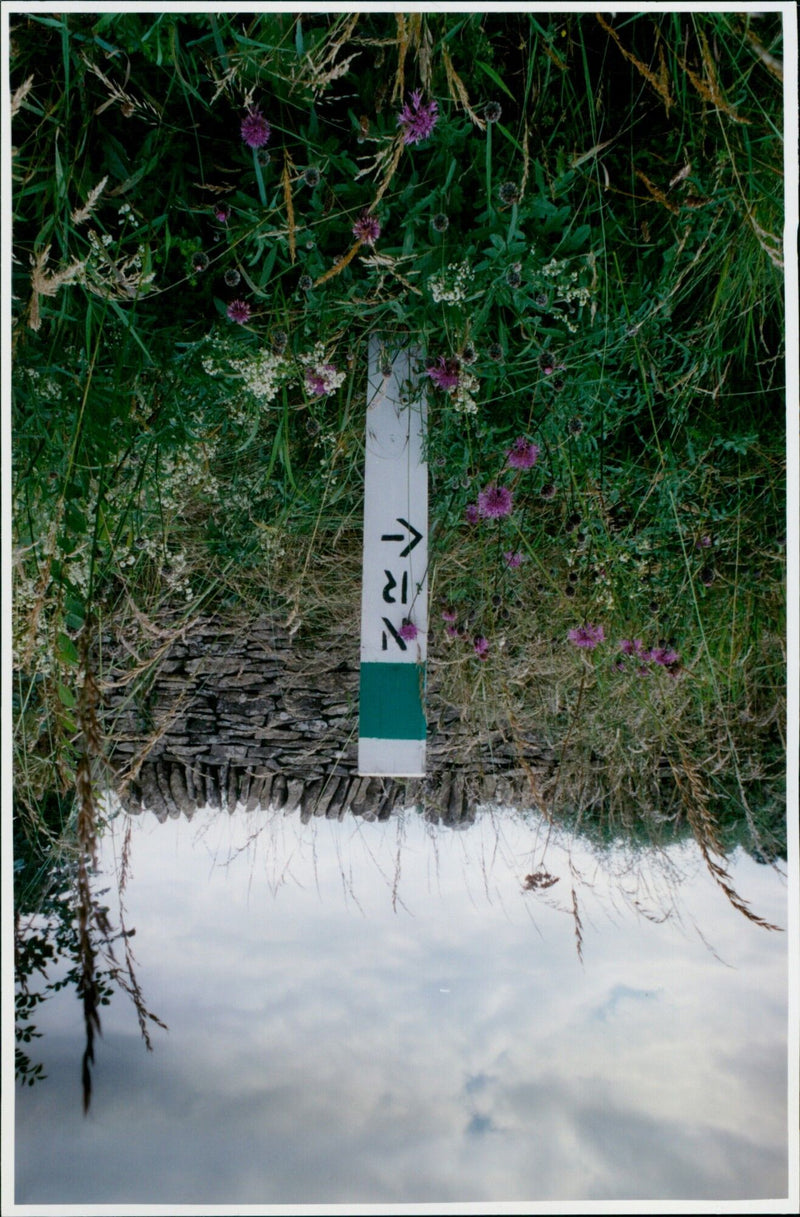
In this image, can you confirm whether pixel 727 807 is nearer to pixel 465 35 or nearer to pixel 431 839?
pixel 431 839

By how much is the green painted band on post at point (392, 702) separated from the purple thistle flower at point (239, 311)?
0.98 m

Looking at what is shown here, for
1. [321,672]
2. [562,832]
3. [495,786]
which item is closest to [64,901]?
[321,672]

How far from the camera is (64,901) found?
2.62 metres

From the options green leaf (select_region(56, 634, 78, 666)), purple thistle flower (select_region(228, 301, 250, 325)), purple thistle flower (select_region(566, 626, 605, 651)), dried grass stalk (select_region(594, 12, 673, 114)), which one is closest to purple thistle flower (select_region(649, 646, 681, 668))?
purple thistle flower (select_region(566, 626, 605, 651))

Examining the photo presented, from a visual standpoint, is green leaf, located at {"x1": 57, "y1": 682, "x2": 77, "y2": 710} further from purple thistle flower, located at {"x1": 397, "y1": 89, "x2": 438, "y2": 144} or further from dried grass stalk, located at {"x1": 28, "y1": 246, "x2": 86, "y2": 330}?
purple thistle flower, located at {"x1": 397, "y1": 89, "x2": 438, "y2": 144}

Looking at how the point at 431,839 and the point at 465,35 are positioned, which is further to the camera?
the point at 431,839

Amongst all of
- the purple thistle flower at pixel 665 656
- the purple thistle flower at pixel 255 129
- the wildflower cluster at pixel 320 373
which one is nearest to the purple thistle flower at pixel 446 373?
the wildflower cluster at pixel 320 373

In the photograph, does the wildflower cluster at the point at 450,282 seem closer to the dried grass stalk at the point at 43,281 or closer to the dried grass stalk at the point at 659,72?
the dried grass stalk at the point at 659,72

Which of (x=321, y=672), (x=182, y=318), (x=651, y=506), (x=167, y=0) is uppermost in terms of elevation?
(x=167, y=0)

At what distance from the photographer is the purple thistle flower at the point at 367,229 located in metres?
1.57

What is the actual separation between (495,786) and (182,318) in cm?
227

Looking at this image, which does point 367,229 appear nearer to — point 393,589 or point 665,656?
point 393,589

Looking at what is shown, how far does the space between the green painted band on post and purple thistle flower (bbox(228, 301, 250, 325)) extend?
98 centimetres

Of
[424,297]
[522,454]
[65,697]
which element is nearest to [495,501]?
[522,454]
